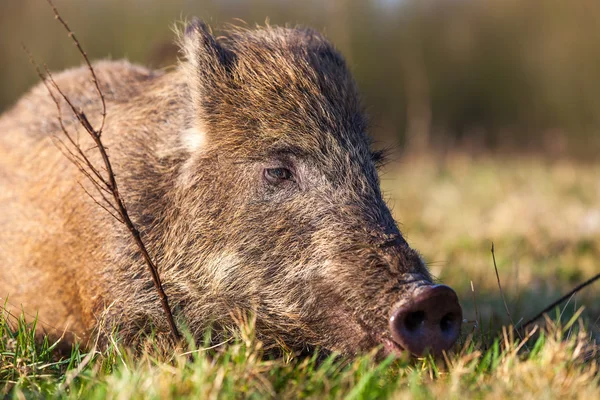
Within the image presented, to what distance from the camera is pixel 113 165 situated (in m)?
4.30

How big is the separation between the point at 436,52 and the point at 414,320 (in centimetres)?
1927

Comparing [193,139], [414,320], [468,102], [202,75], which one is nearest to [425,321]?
[414,320]

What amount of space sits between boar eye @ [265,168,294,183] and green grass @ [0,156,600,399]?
0.83m

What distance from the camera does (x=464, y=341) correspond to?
4.07m

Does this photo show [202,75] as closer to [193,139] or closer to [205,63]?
[205,63]

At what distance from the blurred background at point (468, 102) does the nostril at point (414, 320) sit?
43.5 inches

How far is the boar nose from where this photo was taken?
3.09 metres

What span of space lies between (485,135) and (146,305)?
1703cm

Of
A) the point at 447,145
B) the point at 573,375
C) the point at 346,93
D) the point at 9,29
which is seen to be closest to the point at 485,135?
the point at 447,145

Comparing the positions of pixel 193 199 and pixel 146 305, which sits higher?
pixel 193 199

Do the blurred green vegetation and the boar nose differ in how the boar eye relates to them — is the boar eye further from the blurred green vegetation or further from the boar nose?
the blurred green vegetation

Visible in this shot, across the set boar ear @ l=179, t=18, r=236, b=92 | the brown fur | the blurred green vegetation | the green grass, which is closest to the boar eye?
the brown fur

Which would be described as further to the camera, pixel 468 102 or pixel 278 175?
pixel 468 102

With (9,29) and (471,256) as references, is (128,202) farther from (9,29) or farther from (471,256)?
(9,29)
